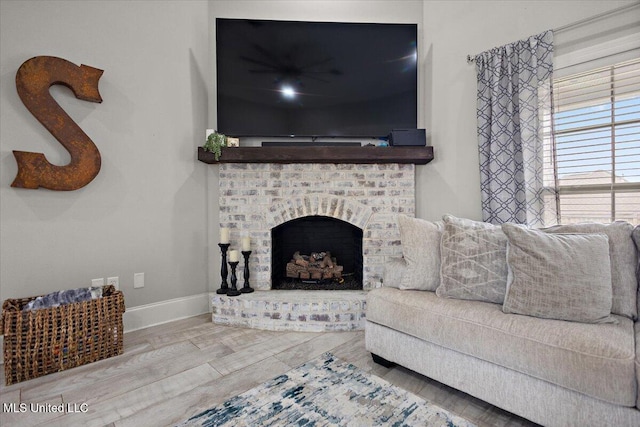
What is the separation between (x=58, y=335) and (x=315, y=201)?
1.96 m

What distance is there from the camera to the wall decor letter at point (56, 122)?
6.24 ft

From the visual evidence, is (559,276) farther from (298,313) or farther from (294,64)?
(294,64)

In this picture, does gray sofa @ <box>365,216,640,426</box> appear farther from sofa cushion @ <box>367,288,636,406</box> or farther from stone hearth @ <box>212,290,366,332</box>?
stone hearth @ <box>212,290,366,332</box>

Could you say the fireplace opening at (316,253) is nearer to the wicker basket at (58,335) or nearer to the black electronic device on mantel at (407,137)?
the black electronic device on mantel at (407,137)

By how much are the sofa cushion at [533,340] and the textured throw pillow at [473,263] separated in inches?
2.5

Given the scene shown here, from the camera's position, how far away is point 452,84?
8.95ft

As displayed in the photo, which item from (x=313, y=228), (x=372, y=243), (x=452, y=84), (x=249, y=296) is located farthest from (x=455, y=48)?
(x=249, y=296)

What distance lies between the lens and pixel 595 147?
211 cm

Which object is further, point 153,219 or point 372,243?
point 372,243

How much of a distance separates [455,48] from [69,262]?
354 cm

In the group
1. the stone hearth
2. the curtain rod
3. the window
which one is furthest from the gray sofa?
the curtain rod

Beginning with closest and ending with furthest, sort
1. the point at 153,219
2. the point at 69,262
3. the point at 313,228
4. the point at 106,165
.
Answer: the point at 69,262, the point at 106,165, the point at 153,219, the point at 313,228

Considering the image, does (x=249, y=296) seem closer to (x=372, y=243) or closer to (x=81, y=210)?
(x=372, y=243)

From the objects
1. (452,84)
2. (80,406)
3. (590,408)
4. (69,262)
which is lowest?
(80,406)
